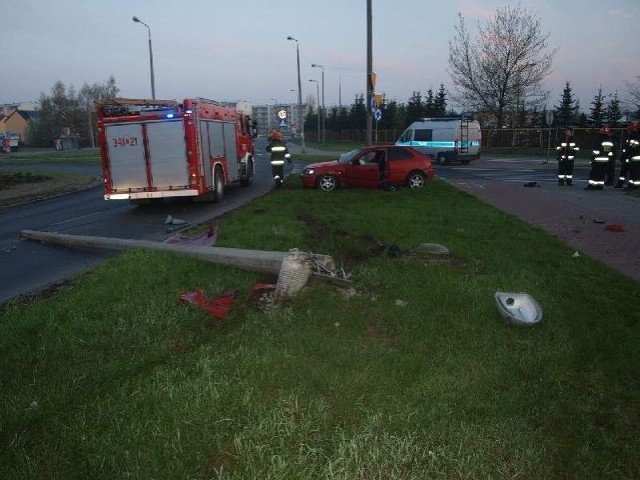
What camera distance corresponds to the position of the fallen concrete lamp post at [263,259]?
5.70 m

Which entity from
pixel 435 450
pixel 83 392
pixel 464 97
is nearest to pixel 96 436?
pixel 83 392

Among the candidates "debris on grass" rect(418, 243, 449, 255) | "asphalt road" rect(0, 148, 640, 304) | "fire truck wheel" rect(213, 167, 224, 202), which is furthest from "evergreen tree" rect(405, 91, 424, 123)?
"debris on grass" rect(418, 243, 449, 255)

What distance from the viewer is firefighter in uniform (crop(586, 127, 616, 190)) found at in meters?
16.6

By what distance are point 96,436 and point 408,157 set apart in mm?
14558

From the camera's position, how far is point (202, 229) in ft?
33.9

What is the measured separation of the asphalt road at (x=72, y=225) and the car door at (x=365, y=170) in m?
2.93

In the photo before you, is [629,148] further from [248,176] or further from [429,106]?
[429,106]

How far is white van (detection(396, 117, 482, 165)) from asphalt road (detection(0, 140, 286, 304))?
14.2 metres

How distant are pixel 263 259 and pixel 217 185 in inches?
363

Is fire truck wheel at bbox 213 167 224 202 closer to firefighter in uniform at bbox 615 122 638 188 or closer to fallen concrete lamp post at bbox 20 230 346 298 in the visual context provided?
fallen concrete lamp post at bbox 20 230 346 298

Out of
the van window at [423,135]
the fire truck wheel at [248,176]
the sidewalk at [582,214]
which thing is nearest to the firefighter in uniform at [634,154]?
the sidewalk at [582,214]

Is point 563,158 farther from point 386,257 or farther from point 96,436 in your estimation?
point 96,436

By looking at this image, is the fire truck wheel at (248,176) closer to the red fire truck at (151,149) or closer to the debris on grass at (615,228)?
the red fire truck at (151,149)

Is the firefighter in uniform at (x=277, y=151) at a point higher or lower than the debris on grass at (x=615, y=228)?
higher
